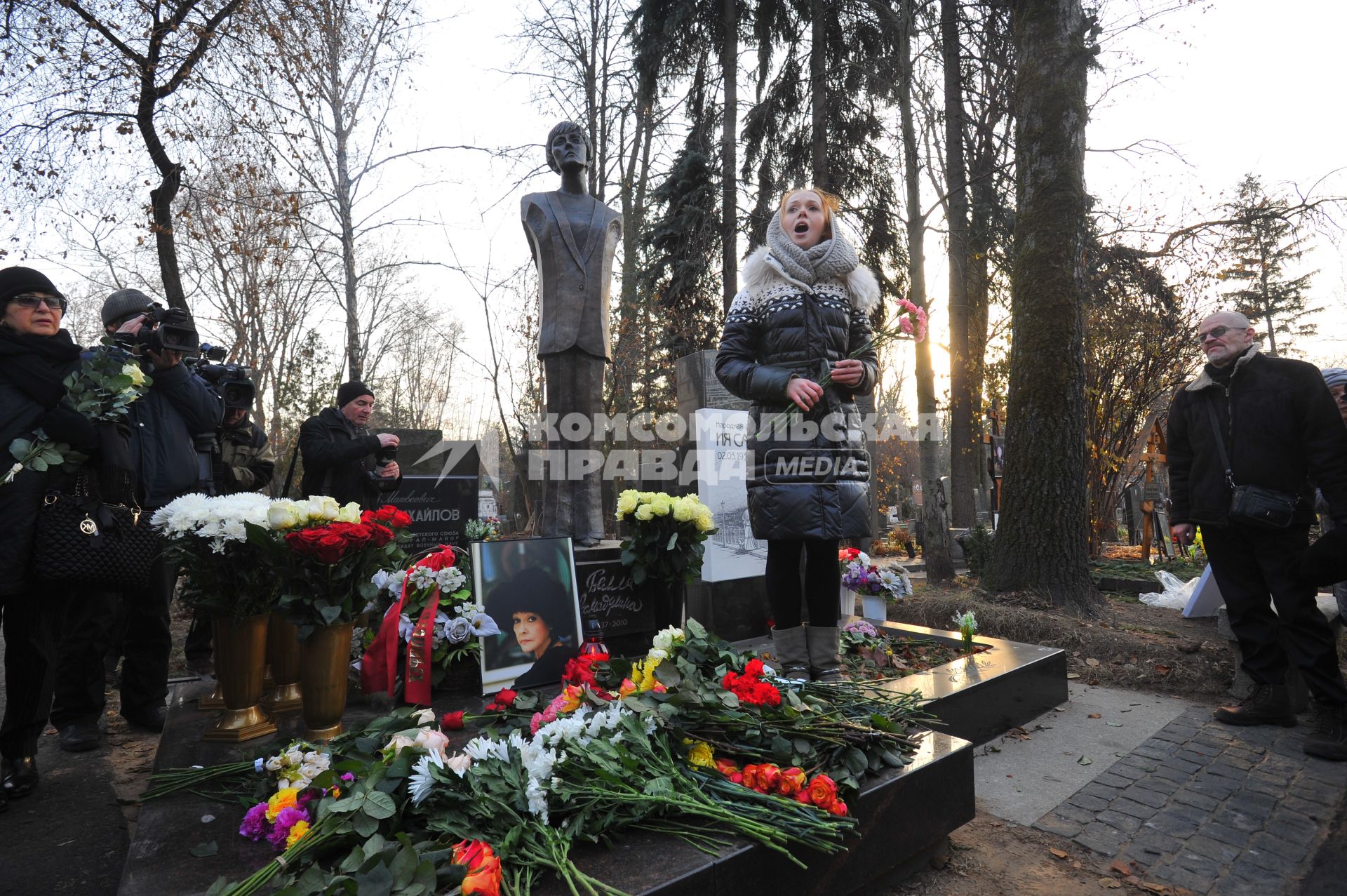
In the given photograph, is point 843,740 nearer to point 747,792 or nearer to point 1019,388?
point 747,792

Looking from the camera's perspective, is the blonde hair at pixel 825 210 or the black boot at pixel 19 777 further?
the blonde hair at pixel 825 210

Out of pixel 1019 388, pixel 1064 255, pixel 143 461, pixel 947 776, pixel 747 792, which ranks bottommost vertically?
pixel 947 776

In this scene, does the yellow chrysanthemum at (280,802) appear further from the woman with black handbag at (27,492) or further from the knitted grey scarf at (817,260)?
the knitted grey scarf at (817,260)

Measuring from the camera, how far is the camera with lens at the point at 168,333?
3.29 m

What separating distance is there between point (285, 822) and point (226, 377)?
339cm

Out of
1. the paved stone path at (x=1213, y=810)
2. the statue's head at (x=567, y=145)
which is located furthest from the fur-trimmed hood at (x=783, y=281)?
the statue's head at (x=567, y=145)

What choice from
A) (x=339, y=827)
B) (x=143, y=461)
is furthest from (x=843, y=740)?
(x=143, y=461)

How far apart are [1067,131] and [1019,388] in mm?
2226

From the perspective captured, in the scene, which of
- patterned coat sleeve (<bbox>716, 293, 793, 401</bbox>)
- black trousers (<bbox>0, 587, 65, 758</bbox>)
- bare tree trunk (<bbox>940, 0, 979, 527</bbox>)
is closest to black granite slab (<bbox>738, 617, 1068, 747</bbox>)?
patterned coat sleeve (<bbox>716, 293, 793, 401</bbox>)

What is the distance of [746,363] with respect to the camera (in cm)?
316

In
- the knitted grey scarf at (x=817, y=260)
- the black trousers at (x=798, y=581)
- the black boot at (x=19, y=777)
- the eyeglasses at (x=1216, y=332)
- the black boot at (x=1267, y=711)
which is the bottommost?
the black boot at (x=1267, y=711)

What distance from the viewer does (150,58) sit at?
25.7ft

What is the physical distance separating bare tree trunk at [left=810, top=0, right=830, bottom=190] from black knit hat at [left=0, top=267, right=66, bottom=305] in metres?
12.1

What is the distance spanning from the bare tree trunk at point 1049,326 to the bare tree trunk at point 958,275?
6005mm
